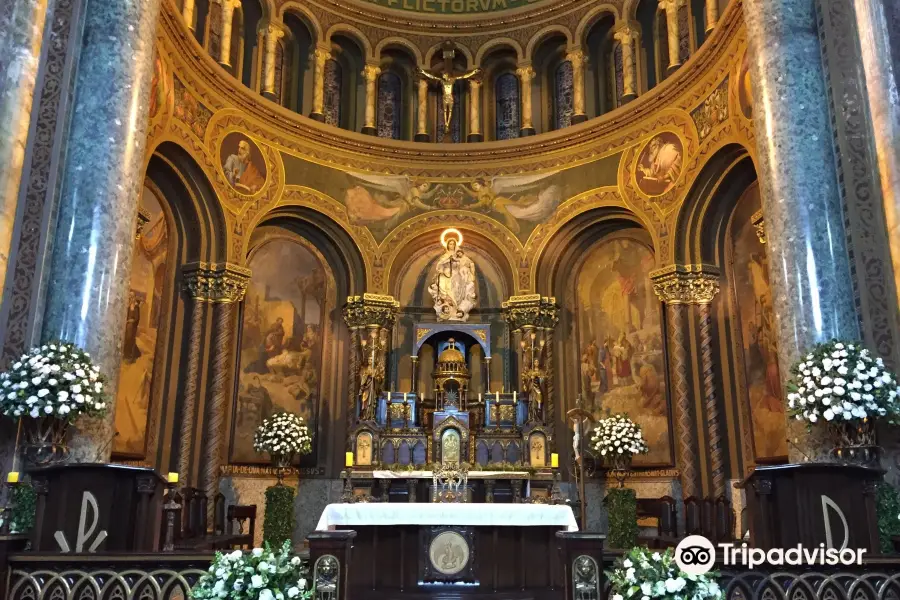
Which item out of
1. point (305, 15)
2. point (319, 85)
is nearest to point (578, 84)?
point (319, 85)

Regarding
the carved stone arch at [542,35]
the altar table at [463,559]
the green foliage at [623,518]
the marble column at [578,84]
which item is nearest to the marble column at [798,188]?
the altar table at [463,559]

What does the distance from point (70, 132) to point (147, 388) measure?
6.26 metres

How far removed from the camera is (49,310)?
9.28 m

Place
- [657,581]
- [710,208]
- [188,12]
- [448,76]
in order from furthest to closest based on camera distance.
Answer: [448,76], [710,208], [188,12], [657,581]

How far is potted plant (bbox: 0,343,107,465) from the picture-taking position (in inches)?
326

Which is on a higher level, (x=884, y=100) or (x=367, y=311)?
(x=884, y=100)

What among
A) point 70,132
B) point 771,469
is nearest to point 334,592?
point 771,469

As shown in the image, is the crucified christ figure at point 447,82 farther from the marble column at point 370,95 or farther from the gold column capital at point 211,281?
the gold column capital at point 211,281

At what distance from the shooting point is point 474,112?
19.5m

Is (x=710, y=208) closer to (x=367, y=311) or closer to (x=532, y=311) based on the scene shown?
(x=532, y=311)

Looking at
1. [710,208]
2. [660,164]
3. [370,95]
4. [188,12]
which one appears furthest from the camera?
[370,95]

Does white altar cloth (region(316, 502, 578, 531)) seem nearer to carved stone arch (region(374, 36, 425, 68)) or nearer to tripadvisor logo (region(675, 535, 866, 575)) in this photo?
tripadvisor logo (region(675, 535, 866, 575))

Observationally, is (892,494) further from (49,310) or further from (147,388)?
(147,388)

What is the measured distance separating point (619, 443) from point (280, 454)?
6832 millimetres
